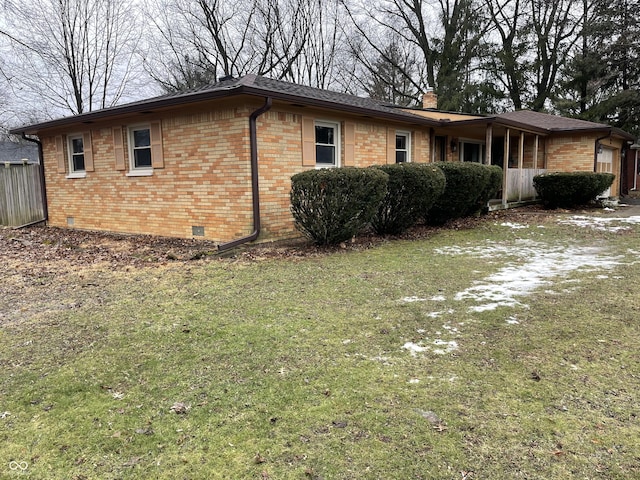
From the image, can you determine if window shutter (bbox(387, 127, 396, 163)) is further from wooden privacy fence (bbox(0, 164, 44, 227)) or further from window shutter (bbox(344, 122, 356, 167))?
wooden privacy fence (bbox(0, 164, 44, 227))

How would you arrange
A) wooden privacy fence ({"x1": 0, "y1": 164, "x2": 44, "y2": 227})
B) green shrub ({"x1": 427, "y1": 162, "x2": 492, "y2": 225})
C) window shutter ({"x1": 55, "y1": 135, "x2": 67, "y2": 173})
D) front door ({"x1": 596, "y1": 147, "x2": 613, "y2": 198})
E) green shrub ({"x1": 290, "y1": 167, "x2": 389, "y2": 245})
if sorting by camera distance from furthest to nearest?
front door ({"x1": 596, "y1": 147, "x2": 613, "y2": 198}), wooden privacy fence ({"x1": 0, "y1": 164, "x2": 44, "y2": 227}), window shutter ({"x1": 55, "y1": 135, "x2": 67, "y2": 173}), green shrub ({"x1": 427, "y1": 162, "x2": 492, "y2": 225}), green shrub ({"x1": 290, "y1": 167, "x2": 389, "y2": 245})

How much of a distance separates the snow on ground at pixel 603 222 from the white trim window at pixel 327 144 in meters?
5.91

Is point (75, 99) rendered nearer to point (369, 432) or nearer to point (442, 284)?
point (442, 284)

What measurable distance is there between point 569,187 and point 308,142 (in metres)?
9.15

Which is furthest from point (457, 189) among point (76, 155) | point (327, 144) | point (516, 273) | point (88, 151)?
point (76, 155)

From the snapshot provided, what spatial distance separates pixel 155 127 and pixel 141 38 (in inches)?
741

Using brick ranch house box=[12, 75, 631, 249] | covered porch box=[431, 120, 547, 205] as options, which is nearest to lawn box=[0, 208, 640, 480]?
brick ranch house box=[12, 75, 631, 249]

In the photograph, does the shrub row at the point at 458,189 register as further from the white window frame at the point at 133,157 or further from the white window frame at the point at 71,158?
the white window frame at the point at 71,158

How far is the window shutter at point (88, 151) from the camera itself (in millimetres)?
11234

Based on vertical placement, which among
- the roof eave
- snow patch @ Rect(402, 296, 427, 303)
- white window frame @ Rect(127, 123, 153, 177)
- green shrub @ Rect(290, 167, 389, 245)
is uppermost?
the roof eave

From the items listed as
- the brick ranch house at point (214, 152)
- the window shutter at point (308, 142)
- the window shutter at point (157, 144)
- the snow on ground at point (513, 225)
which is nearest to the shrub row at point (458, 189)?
the snow on ground at point (513, 225)

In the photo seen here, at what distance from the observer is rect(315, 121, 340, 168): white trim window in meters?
10.1

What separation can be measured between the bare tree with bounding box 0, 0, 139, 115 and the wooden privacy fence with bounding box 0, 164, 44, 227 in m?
9.83

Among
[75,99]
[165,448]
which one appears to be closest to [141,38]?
[75,99]
